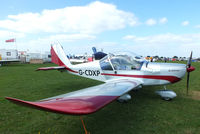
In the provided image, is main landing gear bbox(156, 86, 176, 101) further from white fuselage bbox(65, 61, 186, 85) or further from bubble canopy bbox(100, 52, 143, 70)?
bubble canopy bbox(100, 52, 143, 70)

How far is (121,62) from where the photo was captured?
519cm

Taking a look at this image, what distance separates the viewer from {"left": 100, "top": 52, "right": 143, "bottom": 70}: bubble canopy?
4989 mm

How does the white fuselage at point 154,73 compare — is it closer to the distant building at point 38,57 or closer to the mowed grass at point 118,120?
the mowed grass at point 118,120

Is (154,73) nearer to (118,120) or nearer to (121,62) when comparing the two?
(121,62)

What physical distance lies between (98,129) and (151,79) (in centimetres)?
281

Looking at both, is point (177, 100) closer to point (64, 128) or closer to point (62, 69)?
point (64, 128)

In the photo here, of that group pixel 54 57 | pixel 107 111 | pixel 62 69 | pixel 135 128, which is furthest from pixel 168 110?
pixel 54 57

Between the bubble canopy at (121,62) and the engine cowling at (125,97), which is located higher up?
the bubble canopy at (121,62)

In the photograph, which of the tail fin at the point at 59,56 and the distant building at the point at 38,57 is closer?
the tail fin at the point at 59,56

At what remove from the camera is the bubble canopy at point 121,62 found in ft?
16.4

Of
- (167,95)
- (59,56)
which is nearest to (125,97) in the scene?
(167,95)

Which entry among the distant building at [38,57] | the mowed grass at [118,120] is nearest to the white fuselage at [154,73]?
the mowed grass at [118,120]

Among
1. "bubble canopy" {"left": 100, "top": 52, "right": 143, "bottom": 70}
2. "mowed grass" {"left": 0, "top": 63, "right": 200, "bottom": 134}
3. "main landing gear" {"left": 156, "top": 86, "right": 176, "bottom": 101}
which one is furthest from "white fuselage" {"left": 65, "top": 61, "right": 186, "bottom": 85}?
"mowed grass" {"left": 0, "top": 63, "right": 200, "bottom": 134}

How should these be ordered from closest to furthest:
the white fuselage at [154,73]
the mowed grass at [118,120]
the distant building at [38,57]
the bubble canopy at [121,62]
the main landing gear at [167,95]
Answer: the mowed grass at [118,120], the white fuselage at [154,73], the main landing gear at [167,95], the bubble canopy at [121,62], the distant building at [38,57]
